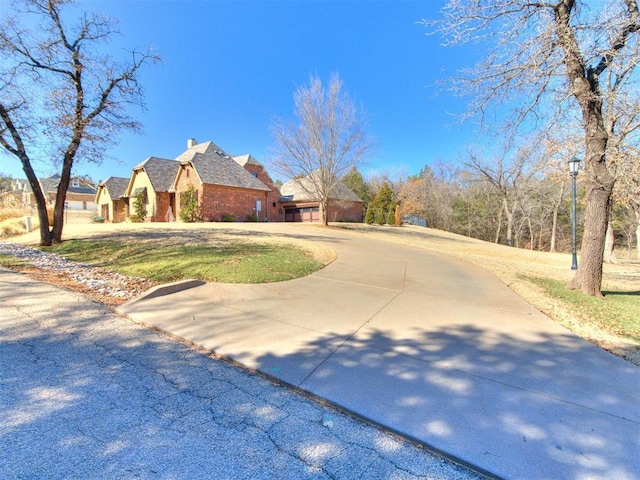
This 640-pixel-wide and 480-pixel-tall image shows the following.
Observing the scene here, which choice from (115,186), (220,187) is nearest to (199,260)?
(220,187)

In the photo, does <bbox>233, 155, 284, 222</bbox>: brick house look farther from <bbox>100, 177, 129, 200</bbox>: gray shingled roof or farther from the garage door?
<bbox>100, 177, 129, 200</bbox>: gray shingled roof

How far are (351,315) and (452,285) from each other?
3.44 metres

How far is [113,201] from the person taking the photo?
104 ft

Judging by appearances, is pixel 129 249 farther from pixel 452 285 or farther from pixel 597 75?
pixel 597 75

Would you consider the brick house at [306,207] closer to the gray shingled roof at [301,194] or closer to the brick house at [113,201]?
the gray shingled roof at [301,194]

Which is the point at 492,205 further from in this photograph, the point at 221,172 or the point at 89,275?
the point at 89,275

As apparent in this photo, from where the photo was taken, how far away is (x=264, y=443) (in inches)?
81.0

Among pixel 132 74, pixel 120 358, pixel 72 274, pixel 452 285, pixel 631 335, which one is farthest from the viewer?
pixel 132 74

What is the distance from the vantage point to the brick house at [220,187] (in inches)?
939

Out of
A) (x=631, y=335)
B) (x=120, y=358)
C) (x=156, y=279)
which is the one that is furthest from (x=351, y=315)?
(x=156, y=279)

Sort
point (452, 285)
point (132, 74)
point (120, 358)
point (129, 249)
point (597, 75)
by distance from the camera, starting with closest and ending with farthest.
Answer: point (120, 358), point (597, 75), point (452, 285), point (129, 249), point (132, 74)

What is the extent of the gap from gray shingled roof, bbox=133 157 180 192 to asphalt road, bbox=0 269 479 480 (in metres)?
25.8

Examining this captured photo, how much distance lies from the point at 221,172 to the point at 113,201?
→ 14.9 m

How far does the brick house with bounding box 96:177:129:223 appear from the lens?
31266mm
